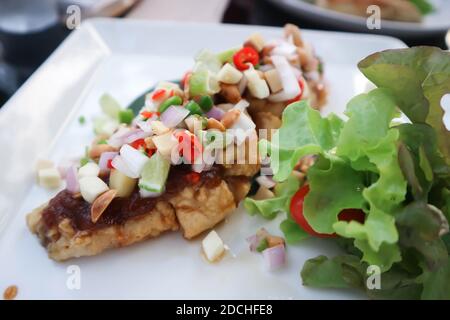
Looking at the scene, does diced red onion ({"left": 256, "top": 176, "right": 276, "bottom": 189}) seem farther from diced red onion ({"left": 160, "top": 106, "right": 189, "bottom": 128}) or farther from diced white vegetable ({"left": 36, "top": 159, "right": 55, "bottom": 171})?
diced white vegetable ({"left": 36, "top": 159, "right": 55, "bottom": 171})

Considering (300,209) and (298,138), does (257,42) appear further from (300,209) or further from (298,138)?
(300,209)

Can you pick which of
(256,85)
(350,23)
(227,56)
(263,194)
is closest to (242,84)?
(256,85)

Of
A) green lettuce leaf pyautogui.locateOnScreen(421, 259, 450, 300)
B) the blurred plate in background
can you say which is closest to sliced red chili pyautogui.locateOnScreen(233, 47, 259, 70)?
green lettuce leaf pyautogui.locateOnScreen(421, 259, 450, 300)

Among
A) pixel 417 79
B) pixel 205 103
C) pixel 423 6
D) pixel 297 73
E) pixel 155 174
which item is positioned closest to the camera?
pixel 417 79

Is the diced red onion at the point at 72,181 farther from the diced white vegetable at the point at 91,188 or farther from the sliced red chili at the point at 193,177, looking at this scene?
the sliced red chili at the point at 193,177

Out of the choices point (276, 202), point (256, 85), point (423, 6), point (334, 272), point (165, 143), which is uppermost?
point (165, 143)

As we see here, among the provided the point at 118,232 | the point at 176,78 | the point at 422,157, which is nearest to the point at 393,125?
the point at 422,157
